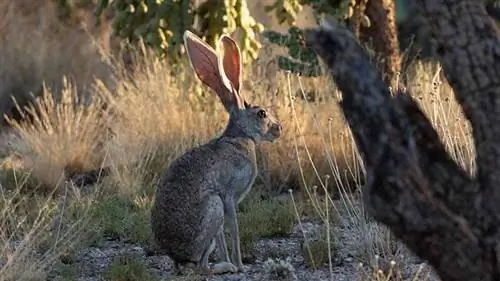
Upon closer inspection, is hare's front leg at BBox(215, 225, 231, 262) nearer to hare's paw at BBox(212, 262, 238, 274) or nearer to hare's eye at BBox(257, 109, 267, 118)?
hare's paw at BBox(212, 262, 238, 274)

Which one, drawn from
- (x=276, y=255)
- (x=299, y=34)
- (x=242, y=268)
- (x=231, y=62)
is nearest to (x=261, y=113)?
(x=231, y=62)

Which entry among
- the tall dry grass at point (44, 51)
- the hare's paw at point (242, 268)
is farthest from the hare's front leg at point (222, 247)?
the tall dry grass at point (44, 51)

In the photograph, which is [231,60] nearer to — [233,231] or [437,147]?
[233,231]

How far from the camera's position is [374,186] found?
4340 millimetres

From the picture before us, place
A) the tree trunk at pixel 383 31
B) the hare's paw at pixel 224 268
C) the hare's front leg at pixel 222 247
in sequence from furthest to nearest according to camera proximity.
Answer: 1. the tree trunk at pixel 383 31
2. the hare's front leg at pixel 222 247
3. the hare's paw at pixel 224 268

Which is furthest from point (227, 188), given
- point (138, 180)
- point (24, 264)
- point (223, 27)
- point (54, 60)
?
point (54, 60)

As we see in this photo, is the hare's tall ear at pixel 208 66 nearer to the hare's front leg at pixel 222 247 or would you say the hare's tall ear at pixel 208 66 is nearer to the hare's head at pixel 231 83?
the hare's head at pixel 231 83

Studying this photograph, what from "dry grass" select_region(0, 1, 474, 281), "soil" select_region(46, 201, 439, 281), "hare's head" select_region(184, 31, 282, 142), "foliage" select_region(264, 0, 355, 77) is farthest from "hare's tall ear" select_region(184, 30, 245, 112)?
"foliage" select_region(264, 0, 355, 77)

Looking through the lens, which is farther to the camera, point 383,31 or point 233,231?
point 383,31

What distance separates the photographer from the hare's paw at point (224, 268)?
6.75 metres

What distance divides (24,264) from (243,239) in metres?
1.53

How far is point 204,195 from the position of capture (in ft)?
22.1

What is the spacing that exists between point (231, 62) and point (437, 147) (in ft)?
10.7

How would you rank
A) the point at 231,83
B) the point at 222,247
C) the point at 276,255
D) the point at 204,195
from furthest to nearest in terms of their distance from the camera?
the point at 231,83 → the point at 276,255 → the point at 222,247 → the point at 204,195
